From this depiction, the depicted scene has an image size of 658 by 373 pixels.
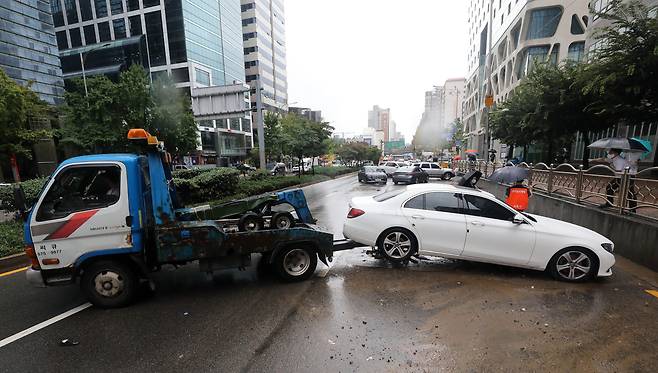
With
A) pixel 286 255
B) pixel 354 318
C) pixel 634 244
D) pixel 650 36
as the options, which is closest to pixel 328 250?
pixel 286 255

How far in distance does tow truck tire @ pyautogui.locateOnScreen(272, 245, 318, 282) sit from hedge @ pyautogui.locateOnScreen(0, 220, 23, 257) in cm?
592

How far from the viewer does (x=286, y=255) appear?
4750 mm

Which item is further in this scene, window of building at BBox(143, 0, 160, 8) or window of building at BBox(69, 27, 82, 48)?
window of building at BBox(69, 27, 82, 48)

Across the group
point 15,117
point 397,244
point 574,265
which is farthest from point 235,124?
point 574,265

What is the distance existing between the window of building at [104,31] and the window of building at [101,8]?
58.5 inches

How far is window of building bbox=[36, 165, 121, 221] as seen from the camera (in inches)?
151

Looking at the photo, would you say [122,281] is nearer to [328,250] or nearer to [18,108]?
[328,250]

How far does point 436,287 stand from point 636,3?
11.1m

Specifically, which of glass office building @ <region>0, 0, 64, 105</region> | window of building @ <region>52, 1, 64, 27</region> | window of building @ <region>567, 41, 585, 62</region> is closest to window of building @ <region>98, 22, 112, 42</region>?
window of building @ <region>52, 1, 64, 27</region>

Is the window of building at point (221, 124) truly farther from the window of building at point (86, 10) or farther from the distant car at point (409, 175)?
the distant car at point (409, 175)

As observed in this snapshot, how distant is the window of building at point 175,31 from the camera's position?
47.5 metres

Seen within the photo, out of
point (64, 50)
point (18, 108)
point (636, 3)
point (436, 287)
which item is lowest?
point (436, 287)

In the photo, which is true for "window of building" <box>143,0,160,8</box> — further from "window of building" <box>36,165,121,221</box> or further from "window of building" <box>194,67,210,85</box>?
"window of building" <box>36,165,121,221</box>

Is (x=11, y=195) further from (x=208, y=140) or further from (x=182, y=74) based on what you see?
(x=182, y=74)
